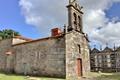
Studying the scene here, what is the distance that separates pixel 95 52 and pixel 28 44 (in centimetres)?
4358

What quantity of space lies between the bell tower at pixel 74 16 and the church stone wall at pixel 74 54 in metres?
0.82

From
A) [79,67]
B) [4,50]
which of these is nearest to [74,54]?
[79,67]

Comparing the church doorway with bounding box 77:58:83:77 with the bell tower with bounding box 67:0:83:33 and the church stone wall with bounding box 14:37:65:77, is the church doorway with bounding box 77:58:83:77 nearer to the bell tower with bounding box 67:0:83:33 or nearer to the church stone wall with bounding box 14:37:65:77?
the church stone wall with bounding box 14:37:65:77

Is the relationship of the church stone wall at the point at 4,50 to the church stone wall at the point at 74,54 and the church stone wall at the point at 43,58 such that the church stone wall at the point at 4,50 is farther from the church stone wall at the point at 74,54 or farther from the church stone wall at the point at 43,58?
the church stone wall at the point at 74,54

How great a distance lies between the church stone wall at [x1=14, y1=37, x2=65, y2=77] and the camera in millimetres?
22094

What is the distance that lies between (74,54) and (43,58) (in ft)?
12.5

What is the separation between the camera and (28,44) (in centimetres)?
2588

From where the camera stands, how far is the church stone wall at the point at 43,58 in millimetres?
22094

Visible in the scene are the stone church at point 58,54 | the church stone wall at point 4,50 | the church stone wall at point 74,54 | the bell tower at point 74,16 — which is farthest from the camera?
the church stone wall at point 4,50

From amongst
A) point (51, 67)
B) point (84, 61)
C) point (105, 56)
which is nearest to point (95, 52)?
point (105, 56)

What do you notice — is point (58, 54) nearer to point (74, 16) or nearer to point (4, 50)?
point (74, 16)

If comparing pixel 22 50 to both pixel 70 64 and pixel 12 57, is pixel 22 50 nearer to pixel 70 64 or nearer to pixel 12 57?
pixel 12 57

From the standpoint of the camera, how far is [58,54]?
2230 cm

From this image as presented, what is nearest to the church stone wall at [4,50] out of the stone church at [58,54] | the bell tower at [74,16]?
the stone church at [58,54]
